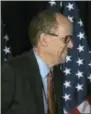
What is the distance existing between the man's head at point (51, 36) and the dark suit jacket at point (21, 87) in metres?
0.08

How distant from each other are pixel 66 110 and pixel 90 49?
1.66 feet

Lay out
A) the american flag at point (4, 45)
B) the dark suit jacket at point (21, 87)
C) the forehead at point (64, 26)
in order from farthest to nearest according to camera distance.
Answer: the american flag at point (4, 45) → the forehead at point (64, 26) → the dark suit jacket at point (21, 87)

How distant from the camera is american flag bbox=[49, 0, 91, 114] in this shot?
2611mm

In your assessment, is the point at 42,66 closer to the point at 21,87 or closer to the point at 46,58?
the point at 46,58

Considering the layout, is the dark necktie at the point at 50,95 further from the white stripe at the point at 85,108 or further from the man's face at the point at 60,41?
the white stripe at the point at 85,108

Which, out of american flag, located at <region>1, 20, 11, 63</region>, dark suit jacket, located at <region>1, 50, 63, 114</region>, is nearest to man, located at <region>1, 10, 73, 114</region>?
dark suit jacket, located at <region>1, 50, 63, 114</region>

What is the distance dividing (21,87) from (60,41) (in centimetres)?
31

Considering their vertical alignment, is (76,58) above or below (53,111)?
above

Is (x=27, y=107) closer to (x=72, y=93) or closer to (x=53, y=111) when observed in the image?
(x=53, y=111)

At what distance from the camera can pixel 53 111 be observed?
63.0 inches

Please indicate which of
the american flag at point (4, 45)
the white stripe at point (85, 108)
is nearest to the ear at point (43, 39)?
the american flag at point (4, 45)

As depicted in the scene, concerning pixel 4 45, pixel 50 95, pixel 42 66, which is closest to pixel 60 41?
pixel 42 66

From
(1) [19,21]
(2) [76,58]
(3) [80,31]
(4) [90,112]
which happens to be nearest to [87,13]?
(3) [80,31]

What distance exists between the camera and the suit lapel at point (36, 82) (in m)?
1.50
